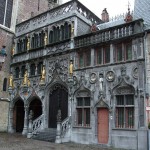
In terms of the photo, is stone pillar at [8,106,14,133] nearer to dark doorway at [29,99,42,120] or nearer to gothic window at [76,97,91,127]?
dark doorway at [29,99,42,120]

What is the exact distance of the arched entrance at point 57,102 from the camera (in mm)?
16891

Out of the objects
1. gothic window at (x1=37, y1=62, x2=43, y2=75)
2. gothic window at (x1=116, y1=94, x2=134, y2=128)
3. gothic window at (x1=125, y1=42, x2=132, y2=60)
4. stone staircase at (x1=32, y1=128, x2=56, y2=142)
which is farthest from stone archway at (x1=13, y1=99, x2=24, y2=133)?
gothic window at (x1=125, y1=42, x2=132, y2=60)

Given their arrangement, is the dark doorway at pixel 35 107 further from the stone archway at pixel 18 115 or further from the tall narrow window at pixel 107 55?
the tall narrow window at pixel 107 55

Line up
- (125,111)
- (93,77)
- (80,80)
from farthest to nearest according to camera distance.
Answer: (80,80), (93,77), (125,111)

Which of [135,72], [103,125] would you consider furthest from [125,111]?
[135,72]

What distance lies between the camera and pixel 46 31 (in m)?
19.3

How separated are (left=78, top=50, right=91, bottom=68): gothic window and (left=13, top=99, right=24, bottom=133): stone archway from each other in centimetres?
732

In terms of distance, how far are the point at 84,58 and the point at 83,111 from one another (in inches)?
143

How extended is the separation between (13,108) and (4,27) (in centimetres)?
751

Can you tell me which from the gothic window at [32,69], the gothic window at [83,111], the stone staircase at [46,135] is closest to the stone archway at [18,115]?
the gothic window at [32,69]

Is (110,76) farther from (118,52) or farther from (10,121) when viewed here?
(10,121)

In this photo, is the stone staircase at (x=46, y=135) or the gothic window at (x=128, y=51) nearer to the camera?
the gothic window at (x=128, y=51)

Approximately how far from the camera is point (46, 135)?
16.1m

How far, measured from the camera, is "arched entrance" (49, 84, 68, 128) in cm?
1689
